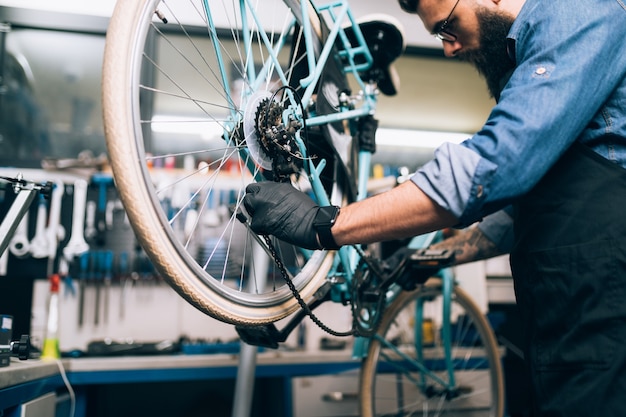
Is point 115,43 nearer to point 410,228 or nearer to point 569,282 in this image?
point 410,228

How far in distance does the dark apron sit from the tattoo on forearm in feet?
1.69

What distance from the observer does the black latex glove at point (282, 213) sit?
79 cm

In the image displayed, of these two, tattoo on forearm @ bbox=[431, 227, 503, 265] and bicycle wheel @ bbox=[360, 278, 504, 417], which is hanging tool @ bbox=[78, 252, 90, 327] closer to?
bicycle wheel @ bbox=[360, 278, 504, 417]

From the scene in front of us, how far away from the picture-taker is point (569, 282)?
0.80 meters

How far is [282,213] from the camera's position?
807mm

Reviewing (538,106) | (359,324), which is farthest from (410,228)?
(359,324)

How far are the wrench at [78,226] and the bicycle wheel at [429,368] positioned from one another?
1.27 m

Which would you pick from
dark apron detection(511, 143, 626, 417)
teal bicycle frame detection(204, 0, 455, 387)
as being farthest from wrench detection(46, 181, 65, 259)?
dark apron detection(511, 143, 626, 417)

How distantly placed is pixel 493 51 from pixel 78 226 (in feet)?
5.81

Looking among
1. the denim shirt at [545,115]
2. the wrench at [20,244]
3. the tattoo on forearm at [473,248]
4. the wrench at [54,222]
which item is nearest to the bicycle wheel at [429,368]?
the tattoo on forearm at [473,248]

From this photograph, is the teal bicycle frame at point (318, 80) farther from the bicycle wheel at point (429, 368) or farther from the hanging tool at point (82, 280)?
the hanging tool at point (82, 280)

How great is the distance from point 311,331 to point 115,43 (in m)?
1.88

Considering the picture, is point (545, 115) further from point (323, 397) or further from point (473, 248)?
point (323, 397)

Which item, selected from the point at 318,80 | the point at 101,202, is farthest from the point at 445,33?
the point at 101,202
